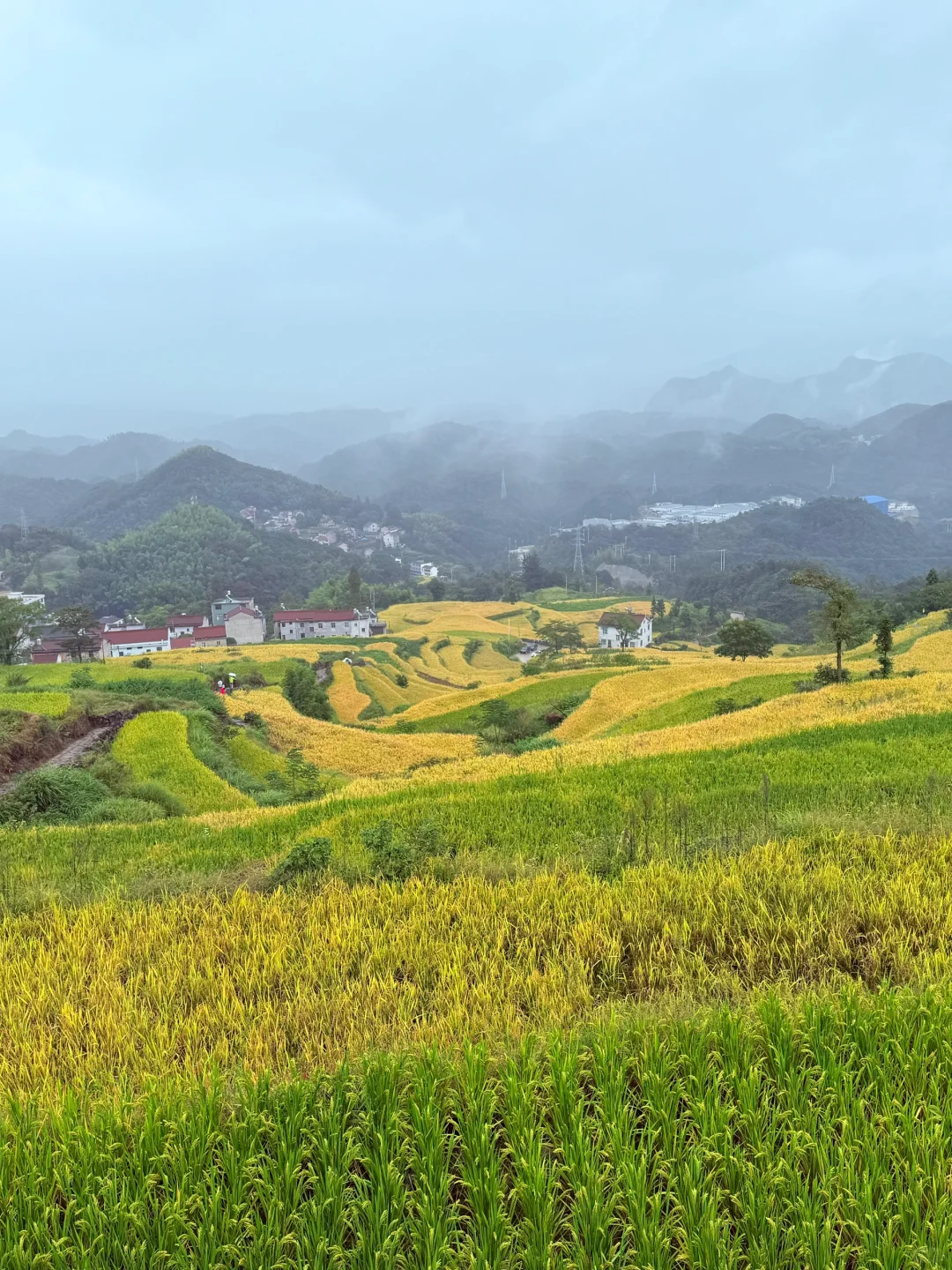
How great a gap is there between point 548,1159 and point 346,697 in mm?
54885

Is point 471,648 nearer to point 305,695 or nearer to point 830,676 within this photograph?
point 305,695

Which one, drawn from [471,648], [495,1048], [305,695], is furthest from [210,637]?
[495,1048]

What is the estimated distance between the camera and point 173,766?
2105cm

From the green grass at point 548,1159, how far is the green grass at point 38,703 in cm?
2339

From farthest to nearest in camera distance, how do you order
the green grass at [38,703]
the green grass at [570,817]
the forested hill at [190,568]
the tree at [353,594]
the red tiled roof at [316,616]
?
the forested hill at [190,568], the tree at [353,594], the red tiled roof at [316,616], the green grass at [38,703], the green grass at [570,817]

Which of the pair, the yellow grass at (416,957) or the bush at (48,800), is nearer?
the yellow grass at (416,957)

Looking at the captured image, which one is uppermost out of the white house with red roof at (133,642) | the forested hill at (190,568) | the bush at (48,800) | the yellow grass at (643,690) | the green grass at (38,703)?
the forested hill at (190,568)

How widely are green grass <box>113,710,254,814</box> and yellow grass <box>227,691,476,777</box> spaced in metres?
5.10

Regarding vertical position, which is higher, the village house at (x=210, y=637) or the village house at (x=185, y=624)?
the village house at (x=185, y=624)

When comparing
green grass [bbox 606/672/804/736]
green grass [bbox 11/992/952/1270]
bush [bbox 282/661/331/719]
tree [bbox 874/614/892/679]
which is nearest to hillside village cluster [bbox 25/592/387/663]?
bush [bbox 282/661/331/719]

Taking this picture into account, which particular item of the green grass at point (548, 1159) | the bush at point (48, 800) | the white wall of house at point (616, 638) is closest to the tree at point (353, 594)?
the white wall of house at point (616, 638)

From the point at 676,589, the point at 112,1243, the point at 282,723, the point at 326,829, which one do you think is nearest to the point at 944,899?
the point at 112,1243

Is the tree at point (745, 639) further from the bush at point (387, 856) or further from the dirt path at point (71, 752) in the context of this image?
the bush at point (387, 856)

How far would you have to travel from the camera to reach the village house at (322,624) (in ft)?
370
